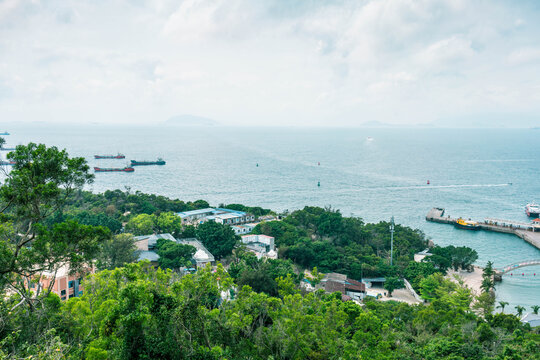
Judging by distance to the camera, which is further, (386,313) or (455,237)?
(455,237)

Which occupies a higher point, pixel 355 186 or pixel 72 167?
pixel 72 167

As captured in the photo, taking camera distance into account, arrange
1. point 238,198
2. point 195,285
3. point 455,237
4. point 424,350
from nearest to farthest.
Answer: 1. point 195,285
2. point 424,350
3. point 455,237
4. point 238,198

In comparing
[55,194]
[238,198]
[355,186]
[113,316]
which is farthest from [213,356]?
[355,186]

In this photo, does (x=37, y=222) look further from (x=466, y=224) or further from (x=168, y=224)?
(x=466, y=224)

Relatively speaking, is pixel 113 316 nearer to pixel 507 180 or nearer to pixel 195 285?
pixel 195 285

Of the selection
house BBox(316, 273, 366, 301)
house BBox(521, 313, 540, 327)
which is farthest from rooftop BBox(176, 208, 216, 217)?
house BBox(521, 313, 540, 327)

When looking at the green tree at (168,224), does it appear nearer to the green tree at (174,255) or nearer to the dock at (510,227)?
the green tree at (174,255)

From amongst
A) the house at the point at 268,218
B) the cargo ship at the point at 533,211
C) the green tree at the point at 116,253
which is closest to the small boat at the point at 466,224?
the cargo ship at the point at 533,211
